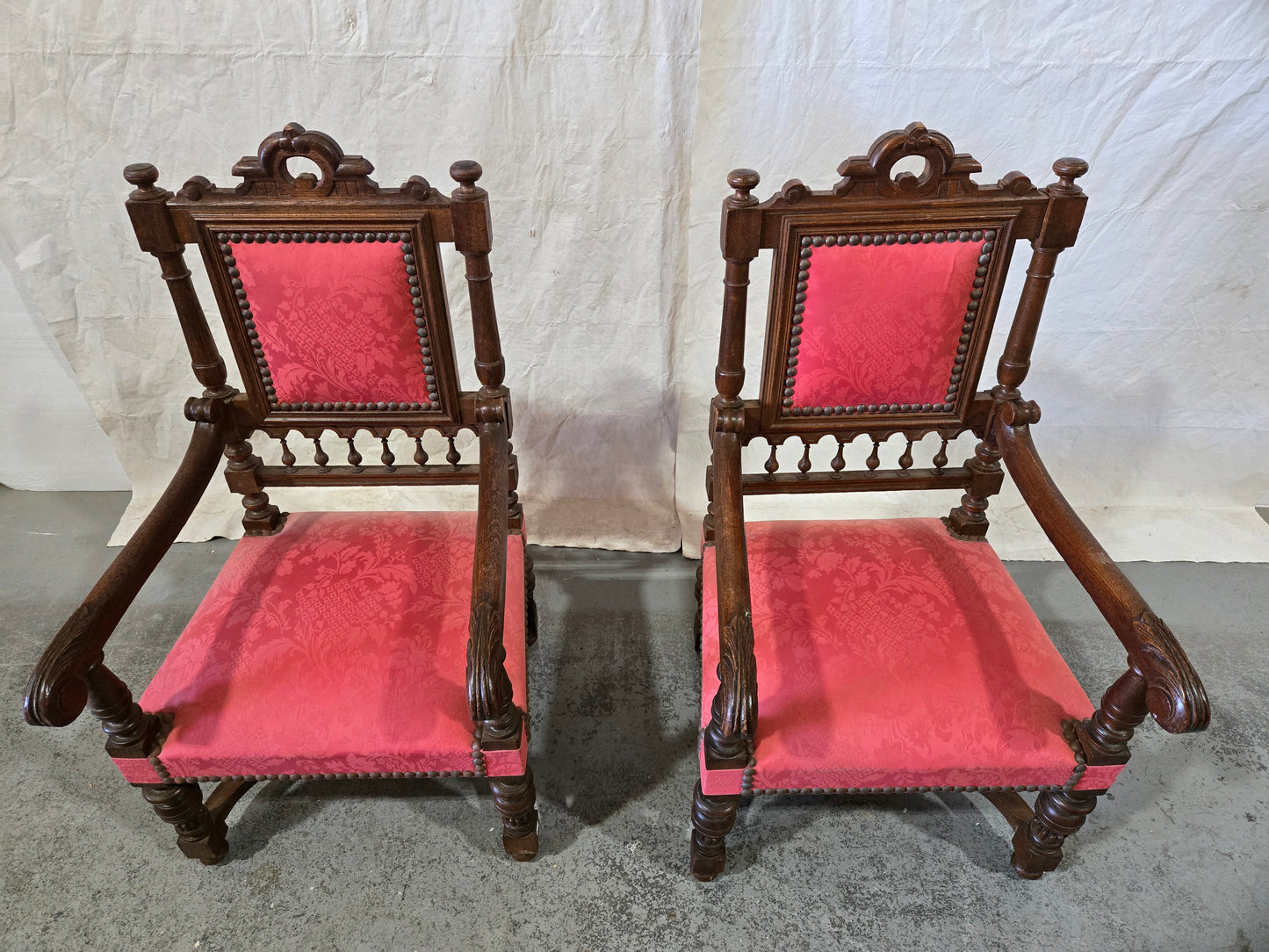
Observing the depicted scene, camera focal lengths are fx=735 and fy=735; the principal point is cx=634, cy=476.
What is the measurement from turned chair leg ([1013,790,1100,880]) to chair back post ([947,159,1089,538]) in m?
0.52

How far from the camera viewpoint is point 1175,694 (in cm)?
105

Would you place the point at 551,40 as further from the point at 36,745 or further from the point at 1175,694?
the point at 36,745

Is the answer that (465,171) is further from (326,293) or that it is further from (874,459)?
(874,459)

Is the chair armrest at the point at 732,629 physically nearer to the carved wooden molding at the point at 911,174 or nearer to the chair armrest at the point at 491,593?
the chair armrest at the point at 491,593

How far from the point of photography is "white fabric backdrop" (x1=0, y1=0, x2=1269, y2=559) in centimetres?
167

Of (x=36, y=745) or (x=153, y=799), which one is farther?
(x=36, y=745)

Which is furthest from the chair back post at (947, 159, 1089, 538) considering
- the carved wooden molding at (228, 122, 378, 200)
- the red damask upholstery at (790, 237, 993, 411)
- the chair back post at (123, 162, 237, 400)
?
the chair back post at (123, 162, 237, 400)

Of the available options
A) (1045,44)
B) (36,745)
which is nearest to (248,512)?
(36,745)

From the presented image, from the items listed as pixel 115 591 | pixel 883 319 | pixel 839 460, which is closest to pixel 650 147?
pixel 883 319

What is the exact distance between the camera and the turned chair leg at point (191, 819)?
1357 millimetres

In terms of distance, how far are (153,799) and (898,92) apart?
2163 millimetres

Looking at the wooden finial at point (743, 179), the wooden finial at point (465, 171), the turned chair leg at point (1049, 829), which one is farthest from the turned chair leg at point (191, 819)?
the turned chair leg at point (1049, 829)

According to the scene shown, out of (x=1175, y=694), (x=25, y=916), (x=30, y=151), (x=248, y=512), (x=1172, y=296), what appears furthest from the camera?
(x=1172, y=296)

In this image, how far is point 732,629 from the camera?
1.14 m
